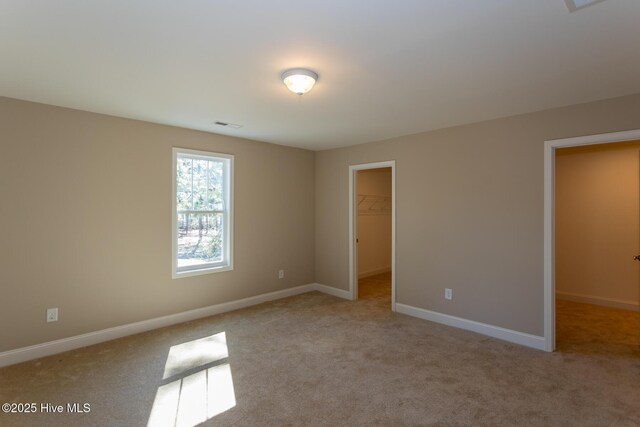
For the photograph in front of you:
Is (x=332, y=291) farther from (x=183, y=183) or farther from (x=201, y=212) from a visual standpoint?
(x=183, y=183)

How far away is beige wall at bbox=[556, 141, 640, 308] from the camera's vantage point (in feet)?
15.1

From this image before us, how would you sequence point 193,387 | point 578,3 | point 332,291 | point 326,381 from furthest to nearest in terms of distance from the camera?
point 332,291 < point 326,381 < point 193,387 < point 578,3

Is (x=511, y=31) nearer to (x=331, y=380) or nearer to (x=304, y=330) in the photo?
(x=331, y=380)

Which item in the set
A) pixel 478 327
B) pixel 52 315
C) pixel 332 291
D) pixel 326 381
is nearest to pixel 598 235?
pixel 478 327

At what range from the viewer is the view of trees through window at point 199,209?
424cm

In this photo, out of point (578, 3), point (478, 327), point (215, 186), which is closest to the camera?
point (578, 3)

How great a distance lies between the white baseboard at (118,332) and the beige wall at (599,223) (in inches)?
181

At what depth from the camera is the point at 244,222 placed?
4.83m

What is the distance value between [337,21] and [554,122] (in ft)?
8.90

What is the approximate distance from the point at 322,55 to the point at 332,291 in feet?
13.4

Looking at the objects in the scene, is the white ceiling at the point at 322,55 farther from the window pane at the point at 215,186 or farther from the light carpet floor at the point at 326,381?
the light carpet floor at the point at 326,381

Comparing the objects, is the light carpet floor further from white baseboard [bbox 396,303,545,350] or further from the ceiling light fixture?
the ceiling light fixture

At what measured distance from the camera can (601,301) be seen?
4859mm

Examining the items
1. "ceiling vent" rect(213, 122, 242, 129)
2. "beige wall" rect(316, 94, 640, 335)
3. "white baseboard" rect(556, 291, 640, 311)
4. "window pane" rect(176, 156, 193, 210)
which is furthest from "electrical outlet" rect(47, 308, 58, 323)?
"white baseboard" rect(556, 291, 640, 311)
